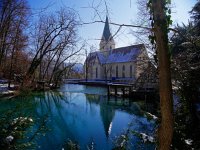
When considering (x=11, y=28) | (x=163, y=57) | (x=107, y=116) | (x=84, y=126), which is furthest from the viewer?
(x=11, y=28)

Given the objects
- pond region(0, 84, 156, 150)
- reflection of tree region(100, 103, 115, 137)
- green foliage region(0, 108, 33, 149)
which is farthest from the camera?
reflection of tree region(100, 103, 115, 137)

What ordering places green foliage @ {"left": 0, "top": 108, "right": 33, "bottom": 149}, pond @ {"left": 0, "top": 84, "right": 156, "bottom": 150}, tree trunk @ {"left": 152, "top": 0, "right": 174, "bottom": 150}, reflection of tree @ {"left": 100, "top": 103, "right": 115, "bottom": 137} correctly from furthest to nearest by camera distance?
1. reflection of tree @ {"left": 100, "top": 103, "right": 115, "bottom": 137}
2. pond @ {"left": 0, "top": 84, "right": 156, "bottom": 150}
3. green foliage @ {"left": 0, "top": 108, "right": 33, "bottom": 149}
4. tree trunk @ {"left": 152, "top": 0, "right": 174, "bottom": 150}

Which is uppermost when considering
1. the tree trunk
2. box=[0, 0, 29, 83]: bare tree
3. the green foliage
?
box=[0, 0, 29, 83]: bare tree

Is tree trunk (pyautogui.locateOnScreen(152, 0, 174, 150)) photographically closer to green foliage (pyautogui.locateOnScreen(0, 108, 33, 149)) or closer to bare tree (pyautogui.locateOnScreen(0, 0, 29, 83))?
green foliage (pyautogui.locateOnScreen(0, 108, 33, 149))

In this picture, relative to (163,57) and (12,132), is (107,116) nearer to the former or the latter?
(12,132)

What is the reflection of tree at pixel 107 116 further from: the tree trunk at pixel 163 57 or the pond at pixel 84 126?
the tree trunk at pixel 163 57

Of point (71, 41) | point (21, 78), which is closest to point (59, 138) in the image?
point (21, 78)

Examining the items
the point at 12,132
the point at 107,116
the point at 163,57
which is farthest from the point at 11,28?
the point at 163,57

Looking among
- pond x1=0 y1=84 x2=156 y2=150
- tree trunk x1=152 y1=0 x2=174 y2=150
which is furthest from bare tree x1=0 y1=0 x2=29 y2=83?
tree trunk x1=152 y1=0 x2=174 y2=150

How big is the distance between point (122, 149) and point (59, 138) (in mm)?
5107

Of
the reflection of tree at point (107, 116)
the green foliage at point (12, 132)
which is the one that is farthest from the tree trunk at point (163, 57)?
the reflection of tree at point (107, 116)

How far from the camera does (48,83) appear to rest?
35250 millimetres

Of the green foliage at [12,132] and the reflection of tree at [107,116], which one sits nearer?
the green foliage at [12,132]

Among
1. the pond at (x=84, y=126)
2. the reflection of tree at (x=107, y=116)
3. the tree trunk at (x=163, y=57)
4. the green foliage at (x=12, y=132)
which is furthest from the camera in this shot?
the reflection of tree at (x=107, y=116)
